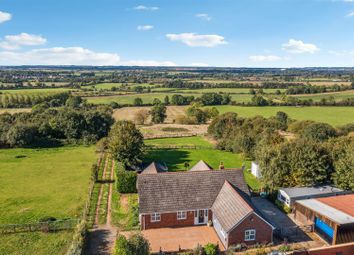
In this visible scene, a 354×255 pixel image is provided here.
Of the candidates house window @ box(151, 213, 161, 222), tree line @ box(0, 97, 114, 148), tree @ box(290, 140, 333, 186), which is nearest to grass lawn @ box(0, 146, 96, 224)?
tree line @ box(0, 97, 114, 148)

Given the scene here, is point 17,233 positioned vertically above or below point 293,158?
below

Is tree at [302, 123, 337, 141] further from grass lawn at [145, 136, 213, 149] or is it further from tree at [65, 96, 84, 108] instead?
tree at [65, 96, 84, 108]

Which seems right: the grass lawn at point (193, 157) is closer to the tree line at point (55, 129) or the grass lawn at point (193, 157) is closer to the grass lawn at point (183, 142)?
the grass lawn at point (183, 142)

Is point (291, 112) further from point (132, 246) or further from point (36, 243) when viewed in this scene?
point (132, 246)

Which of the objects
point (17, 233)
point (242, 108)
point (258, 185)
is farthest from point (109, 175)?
point (242, 108)

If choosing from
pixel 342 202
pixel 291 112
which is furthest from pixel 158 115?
pixel 342 202

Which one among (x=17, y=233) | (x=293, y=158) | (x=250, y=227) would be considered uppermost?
(x=293, y=158)

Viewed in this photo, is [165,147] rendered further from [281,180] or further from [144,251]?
[144,251]
